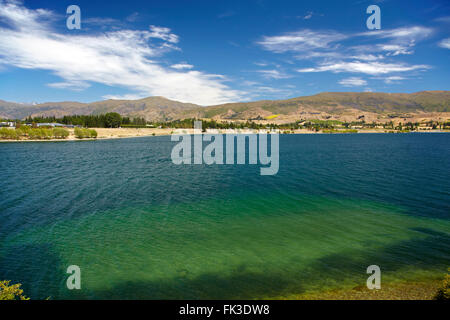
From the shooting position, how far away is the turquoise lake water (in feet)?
57.3

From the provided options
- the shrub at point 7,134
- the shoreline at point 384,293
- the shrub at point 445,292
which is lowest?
the shoreline at point 384,293

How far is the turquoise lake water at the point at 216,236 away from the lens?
57.3 ft

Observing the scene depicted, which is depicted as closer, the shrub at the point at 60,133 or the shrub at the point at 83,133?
the shrub at the point at 60,133

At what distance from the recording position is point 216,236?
2462 centimetres

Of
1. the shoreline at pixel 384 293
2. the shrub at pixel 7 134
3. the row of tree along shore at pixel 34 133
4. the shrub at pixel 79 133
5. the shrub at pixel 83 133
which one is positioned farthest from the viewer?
the shrub at pixel 83 133

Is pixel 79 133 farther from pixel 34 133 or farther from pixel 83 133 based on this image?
pixel 34 133

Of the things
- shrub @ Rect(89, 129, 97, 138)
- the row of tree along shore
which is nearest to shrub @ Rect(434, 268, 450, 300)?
the row of tree along shore

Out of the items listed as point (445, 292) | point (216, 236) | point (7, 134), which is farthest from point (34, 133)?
point (445, 292)

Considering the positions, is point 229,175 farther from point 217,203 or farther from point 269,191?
point 217,203

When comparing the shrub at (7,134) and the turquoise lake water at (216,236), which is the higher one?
the shrub at (7,134)

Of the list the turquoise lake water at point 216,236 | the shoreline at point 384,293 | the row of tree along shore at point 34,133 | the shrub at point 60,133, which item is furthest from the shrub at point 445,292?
the shrub at point 60,133

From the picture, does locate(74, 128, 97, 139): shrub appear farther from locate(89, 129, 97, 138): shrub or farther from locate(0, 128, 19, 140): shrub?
locate(0, 128, 19, 140): shrub

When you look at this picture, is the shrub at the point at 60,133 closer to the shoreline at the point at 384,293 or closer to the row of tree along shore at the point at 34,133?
the row of tree along shore at the point at 34,133
